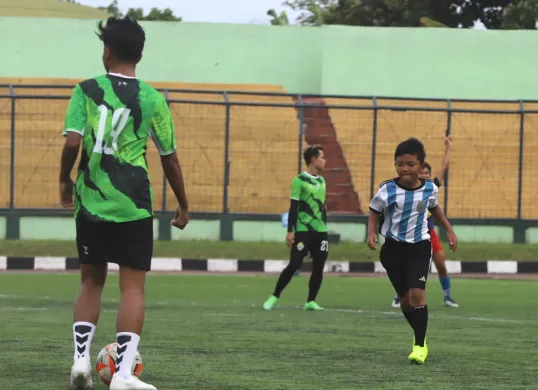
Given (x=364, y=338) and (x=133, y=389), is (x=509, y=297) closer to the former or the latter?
(x=364, y=338)

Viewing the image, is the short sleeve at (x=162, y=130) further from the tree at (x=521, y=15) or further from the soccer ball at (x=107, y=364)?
the tree at (x=521, y=15)

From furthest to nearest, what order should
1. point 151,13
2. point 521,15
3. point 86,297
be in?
point 151,13, point 521,15, point 86,297

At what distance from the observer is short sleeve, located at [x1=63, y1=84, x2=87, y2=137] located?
6.99 metres

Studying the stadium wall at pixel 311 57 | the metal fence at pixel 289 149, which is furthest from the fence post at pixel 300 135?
the stadium wall at pixel 311 57

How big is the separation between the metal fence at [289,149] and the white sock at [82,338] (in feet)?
60.2

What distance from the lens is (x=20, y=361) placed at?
8445 millimetres

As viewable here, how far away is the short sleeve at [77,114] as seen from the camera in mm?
6988

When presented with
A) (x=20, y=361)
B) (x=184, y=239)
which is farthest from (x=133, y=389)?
(x=184, y=239)

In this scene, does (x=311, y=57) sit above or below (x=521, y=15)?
below

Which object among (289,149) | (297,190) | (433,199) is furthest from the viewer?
(289,149)

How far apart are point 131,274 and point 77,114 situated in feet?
2.83

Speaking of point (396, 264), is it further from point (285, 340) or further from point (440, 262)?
point (440, 262)

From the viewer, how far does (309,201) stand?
14.8 meters

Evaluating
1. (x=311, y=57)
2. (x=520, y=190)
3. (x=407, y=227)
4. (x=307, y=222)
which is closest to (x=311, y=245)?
(x=307, y=222)
